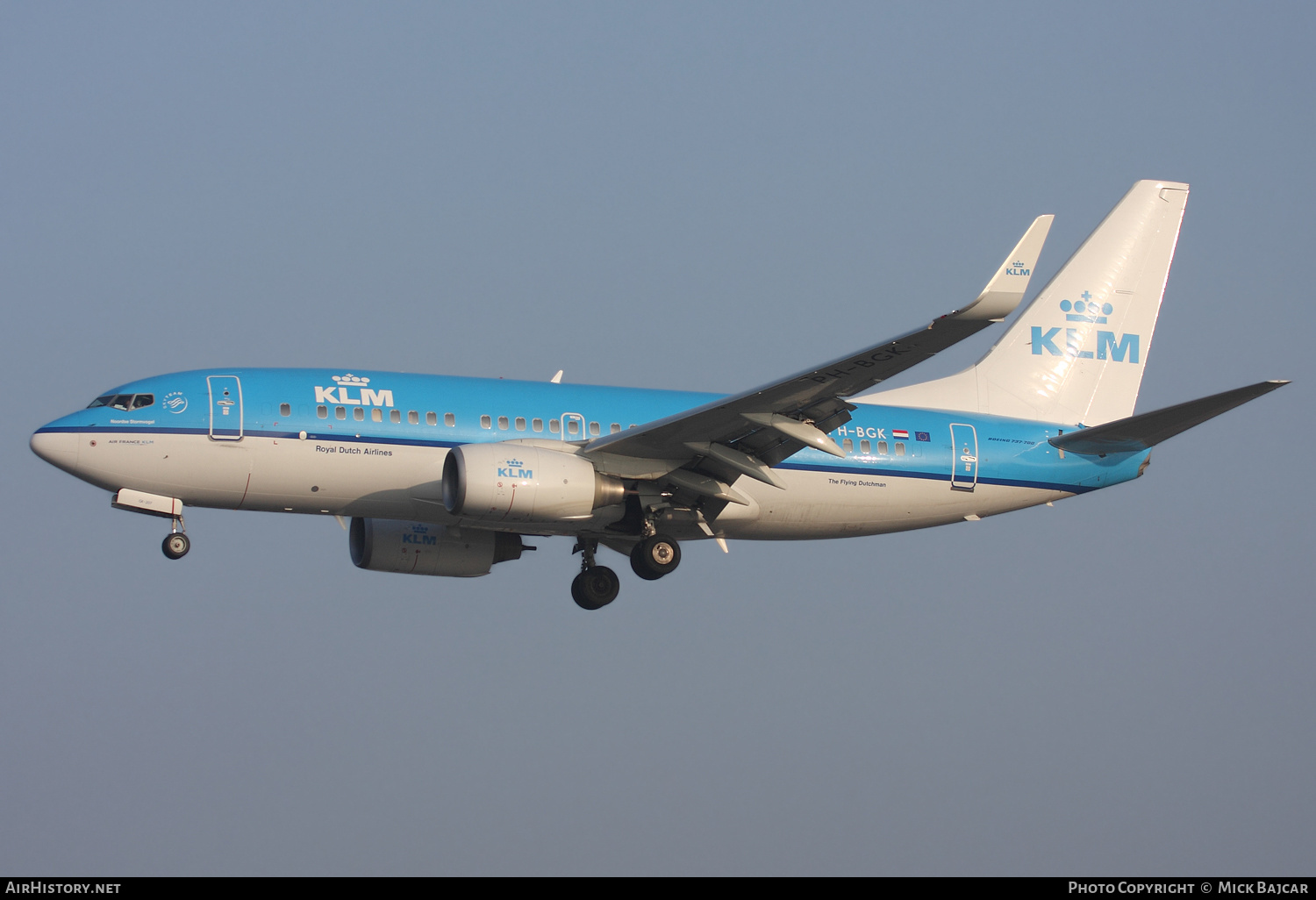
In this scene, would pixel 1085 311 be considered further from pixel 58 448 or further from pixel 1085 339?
pixel 58 448

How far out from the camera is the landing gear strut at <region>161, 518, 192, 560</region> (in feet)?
98.3

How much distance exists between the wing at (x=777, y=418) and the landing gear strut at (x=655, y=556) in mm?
1402

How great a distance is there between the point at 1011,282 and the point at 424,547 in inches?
643

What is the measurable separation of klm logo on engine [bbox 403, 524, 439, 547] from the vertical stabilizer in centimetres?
1077

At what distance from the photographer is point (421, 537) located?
34.5 m

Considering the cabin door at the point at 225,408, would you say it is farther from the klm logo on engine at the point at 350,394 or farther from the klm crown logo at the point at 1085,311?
the klm crown logo at the point at 1085,311

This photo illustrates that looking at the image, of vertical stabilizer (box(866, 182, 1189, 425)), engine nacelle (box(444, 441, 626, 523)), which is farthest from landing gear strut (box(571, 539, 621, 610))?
vertical stabilizer (box(866, 182, 1189, 425))

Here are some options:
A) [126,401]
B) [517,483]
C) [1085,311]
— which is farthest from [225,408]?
[1085,311]

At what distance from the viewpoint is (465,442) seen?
3067 cm

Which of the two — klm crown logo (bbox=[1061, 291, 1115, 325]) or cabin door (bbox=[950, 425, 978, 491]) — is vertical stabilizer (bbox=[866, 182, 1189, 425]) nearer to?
klm crown logo (bbox=[1061, 291, 1115, 325])

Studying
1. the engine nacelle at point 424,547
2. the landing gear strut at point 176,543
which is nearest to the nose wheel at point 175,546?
the landing gear strut at point 176,543

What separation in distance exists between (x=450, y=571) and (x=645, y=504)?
5976 millimetres

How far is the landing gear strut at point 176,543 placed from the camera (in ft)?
98.3
